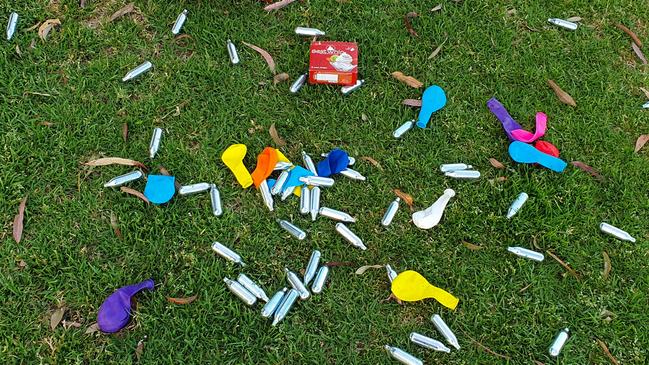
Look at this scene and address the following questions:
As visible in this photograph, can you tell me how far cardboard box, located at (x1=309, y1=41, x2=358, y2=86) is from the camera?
15.5 ft

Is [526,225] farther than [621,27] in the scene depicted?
No

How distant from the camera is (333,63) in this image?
15.5 feet

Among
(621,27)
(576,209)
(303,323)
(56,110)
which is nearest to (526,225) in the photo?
(576,209)

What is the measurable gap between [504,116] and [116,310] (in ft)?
11.0

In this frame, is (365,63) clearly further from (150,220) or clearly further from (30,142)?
(30,142)

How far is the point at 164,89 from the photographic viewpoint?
4.83m

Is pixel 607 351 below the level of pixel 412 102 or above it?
below

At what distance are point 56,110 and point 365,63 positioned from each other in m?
2.60

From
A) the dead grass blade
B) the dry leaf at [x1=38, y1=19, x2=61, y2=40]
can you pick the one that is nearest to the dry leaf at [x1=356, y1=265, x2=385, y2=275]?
the dead grass blade

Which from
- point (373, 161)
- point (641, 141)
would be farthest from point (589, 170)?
point (373, 161)

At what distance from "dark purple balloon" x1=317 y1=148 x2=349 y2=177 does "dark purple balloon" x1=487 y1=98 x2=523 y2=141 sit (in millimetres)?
1362

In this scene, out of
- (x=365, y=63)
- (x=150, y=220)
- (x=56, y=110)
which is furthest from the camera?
(x=365, y=63)

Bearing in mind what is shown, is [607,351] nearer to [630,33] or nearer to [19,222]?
[630,33]

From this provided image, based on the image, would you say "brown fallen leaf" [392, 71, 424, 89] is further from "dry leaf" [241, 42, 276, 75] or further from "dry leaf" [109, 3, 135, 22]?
"dry leaf" [109, 3, 135, 22]
